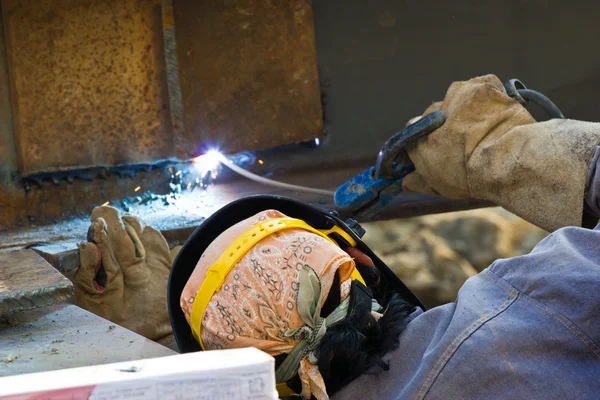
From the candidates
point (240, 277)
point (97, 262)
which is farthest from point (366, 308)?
point (97, 262)

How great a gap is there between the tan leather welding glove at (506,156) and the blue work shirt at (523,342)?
15.8 inches

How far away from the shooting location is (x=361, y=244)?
5.18 feet

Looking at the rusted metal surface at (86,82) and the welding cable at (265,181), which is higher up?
the rusted metal surface at (86,82)

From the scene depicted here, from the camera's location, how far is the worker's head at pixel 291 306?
1.33 metres

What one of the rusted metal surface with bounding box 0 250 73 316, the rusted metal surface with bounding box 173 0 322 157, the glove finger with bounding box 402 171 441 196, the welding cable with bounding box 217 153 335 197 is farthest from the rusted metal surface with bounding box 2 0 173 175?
the glove finger with bounding box 402 171 441 196

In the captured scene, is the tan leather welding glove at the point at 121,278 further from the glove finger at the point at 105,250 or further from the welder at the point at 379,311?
the welder at the point at 379,311

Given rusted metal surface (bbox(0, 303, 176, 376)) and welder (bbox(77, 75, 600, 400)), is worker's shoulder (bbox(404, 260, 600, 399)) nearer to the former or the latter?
welder (bbox(77, 75, 600, 400))

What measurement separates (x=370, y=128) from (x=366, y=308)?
2.00 m

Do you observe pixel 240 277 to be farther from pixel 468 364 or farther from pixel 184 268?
pixel 468 364

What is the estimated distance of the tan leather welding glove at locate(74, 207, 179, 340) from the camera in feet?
7.09

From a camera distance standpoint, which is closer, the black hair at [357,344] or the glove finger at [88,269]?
the black hair at [357,344]

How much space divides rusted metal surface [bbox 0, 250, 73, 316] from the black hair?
2.28 ft

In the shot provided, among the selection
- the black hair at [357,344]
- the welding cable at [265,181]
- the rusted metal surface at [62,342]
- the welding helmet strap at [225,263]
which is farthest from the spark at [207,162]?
the black hair at [357,344]

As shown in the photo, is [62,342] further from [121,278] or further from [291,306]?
[121,278]
